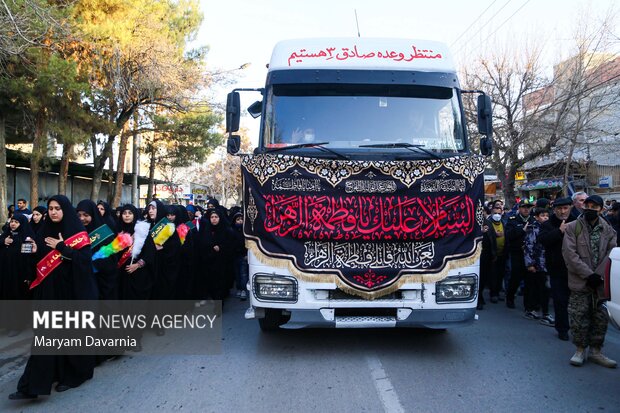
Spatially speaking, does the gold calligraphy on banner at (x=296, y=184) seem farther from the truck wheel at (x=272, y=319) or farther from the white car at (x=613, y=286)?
the white car at (x=613, y=286)

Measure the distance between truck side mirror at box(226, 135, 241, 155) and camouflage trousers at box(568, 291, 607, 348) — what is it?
4.02 metres

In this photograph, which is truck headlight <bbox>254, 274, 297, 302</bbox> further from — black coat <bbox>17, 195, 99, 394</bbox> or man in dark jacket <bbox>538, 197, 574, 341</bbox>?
man in dark jacket <bbox>538, 197, 574, 341</bbox>

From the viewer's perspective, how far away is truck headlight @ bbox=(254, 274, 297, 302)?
486cm

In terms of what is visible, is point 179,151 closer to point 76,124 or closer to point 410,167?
point 76,124

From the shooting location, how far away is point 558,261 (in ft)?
19.6

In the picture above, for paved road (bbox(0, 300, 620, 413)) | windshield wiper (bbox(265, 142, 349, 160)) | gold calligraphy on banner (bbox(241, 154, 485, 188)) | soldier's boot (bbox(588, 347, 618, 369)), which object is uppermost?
windshield wiper (bbox(265, 142, 349, 160))

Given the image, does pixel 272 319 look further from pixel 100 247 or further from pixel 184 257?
pixel 184 257

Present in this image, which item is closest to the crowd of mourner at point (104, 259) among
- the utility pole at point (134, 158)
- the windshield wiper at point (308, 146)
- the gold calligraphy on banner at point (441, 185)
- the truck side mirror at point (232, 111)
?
the truck side mirror at point (232, 111)

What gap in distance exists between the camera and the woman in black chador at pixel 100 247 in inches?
197

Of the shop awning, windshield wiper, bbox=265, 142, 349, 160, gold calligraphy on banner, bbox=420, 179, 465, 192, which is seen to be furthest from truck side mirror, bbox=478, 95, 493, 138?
the shop awning

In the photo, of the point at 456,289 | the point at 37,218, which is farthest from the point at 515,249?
the point at 37,218

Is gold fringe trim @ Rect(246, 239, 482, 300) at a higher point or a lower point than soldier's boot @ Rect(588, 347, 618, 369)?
higher

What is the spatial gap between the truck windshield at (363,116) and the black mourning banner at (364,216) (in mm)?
468

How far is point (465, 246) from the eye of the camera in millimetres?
4953
